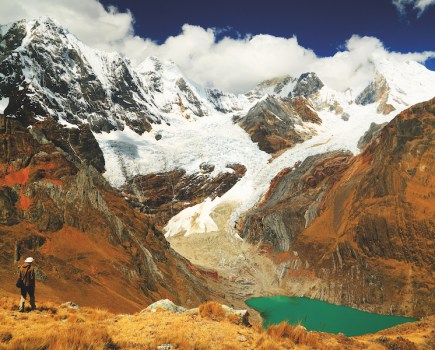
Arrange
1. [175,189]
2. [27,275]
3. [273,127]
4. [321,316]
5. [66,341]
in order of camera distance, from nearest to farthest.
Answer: [66,341] < [27,275] < [321,316] < [175,189] < [273,127]

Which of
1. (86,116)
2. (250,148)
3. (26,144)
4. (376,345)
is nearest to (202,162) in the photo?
(250,148)

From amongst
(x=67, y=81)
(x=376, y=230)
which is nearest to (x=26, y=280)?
(x=376, y=230)

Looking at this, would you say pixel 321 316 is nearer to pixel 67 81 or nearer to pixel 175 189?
pixel 175 189

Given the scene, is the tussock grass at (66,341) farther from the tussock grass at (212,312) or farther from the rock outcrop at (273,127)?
the rock outcrop at (273,127)

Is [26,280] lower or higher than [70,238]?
lower

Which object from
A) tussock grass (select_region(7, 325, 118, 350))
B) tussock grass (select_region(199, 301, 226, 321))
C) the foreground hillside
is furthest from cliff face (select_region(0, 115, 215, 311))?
tussock grass (select_region(7, 325, 118, 350))

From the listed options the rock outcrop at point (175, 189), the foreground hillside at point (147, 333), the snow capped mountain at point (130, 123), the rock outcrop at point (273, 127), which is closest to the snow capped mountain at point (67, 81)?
the snow capped mountain at point (130, 123)
